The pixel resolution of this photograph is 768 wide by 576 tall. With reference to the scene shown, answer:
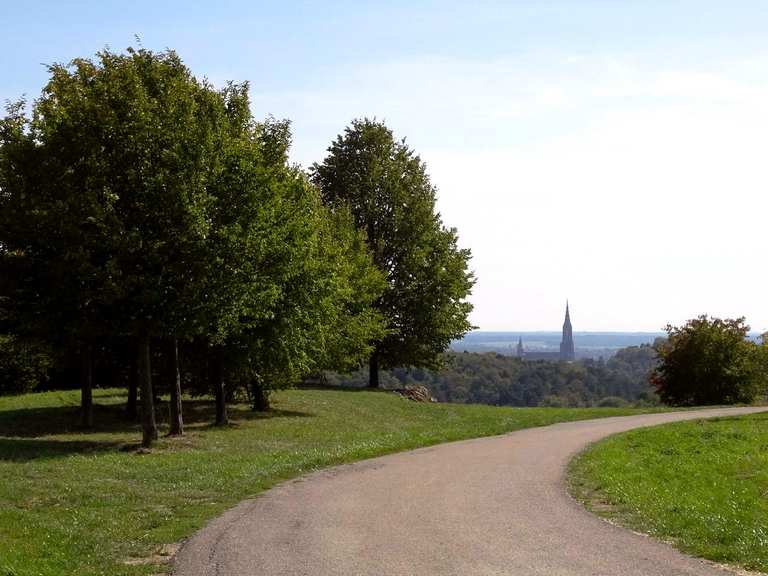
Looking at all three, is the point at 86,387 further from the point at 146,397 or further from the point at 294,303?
the point at 294,303

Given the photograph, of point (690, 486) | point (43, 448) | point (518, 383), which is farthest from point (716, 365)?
point (518, 383)

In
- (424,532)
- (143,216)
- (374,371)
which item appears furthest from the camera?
(374,371)

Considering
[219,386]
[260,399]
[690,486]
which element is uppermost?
[219,386]

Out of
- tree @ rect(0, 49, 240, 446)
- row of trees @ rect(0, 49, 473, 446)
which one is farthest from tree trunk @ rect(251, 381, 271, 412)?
tree @ rect(0, 49, 240, 446)

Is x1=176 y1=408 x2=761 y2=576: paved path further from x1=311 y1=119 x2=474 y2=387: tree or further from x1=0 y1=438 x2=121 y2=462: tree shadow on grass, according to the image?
x1=311 y1=119 x2=474 y2=387: tree

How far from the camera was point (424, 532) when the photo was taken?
13898 millimetres

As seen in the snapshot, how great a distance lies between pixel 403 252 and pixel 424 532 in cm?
4474

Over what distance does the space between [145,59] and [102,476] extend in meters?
14.2

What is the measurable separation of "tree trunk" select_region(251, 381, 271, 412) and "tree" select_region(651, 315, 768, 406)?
30.7 m

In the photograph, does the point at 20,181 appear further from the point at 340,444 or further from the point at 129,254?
the point at 340,444

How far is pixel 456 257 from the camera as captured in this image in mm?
59438

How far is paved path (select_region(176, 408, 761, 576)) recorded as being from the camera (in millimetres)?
11609

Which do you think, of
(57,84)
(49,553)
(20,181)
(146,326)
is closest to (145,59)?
(57,84)

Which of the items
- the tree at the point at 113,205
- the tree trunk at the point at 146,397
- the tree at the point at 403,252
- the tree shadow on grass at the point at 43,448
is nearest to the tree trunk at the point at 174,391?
the tree trunk at the point at 146,397
